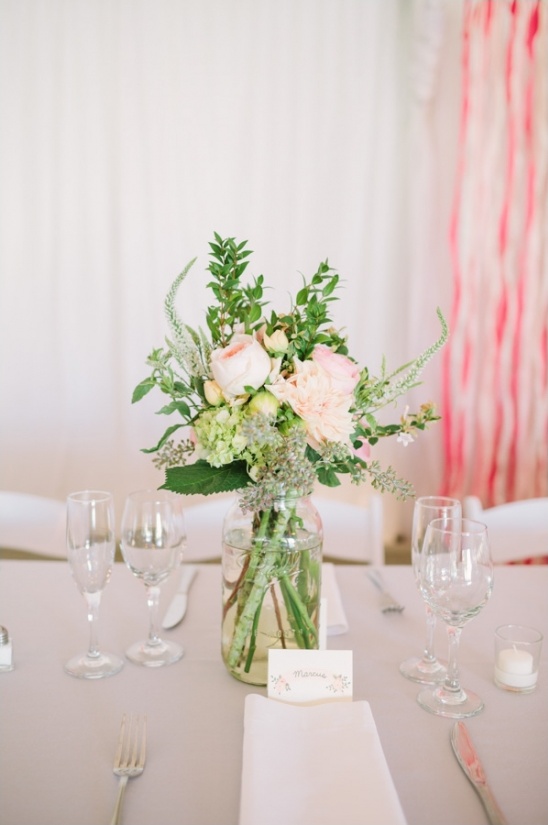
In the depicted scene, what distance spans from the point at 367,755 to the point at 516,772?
182 millimetres

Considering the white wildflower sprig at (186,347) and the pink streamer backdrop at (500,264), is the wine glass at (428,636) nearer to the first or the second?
the white wildflower sprig at (186,347)

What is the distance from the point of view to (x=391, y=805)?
775 mm

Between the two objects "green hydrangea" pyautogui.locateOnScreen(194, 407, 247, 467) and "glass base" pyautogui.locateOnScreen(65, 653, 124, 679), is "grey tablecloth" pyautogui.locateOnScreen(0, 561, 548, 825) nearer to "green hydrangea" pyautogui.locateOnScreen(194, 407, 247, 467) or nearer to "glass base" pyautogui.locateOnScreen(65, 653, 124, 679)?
"glass base" pyautogui.locateOnScreen(65, 653, 124, 679)

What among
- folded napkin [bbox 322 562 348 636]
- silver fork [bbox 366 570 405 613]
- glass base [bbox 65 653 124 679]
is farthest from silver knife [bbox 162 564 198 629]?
silver fork [bbox 366 570 405 613]

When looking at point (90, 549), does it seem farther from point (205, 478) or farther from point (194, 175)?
point (194, 175)

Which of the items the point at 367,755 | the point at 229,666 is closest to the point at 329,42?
the point at 229,666

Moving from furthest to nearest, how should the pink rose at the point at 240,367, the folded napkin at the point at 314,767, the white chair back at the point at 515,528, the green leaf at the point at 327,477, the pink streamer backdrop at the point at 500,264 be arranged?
1. the pink streamer backdrop at the point at 500,264
2. the white chair back at the point at 515,528
3. the green leaf at the point at 327,477
4. the pink rose at the point at 240,367
5. the folded napkin at the point at 314,767

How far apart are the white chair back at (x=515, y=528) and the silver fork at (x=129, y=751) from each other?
43.1 inches

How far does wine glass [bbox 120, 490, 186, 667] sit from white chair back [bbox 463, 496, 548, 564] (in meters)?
0.91

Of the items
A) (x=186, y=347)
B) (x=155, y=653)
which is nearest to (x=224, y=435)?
(x=186, y=347)

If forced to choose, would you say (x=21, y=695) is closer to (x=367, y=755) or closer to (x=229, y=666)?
(x=229, y=666)

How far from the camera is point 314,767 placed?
85cm

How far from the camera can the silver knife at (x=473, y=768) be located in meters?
0.80

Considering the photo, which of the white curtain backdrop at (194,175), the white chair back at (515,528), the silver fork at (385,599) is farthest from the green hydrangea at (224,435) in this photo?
the white curtain backdrop at (194,175)
